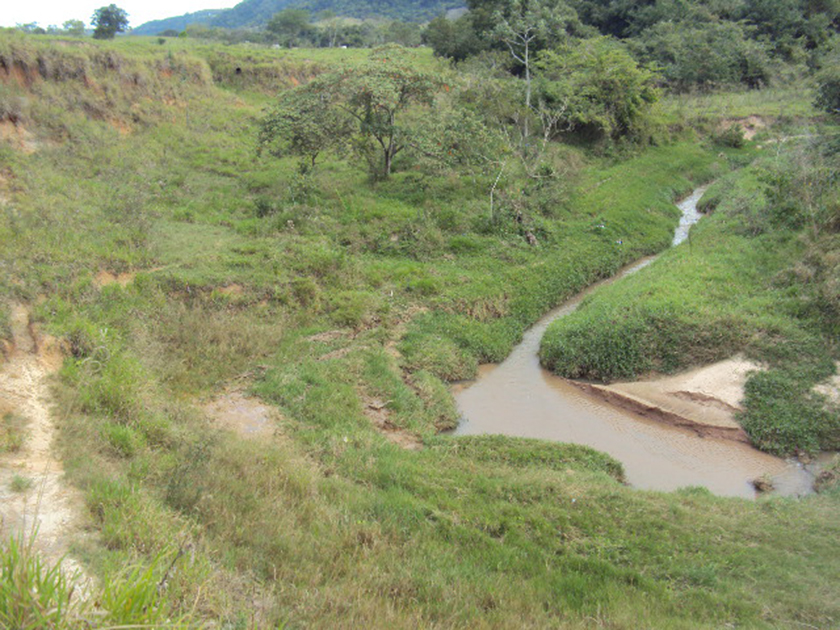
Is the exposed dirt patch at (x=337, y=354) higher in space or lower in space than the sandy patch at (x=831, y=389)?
higher

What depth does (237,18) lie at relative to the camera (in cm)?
13700

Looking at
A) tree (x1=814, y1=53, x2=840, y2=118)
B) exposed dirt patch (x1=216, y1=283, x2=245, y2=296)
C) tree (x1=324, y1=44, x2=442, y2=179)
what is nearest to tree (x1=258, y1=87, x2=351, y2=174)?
tree (x1=324, y1=44, x2=442, y2=179)

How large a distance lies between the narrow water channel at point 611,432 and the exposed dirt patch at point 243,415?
341 cm

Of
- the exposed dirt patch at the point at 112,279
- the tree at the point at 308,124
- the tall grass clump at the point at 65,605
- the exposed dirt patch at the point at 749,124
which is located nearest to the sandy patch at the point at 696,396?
the exposed dirt patch at the point at 112,279

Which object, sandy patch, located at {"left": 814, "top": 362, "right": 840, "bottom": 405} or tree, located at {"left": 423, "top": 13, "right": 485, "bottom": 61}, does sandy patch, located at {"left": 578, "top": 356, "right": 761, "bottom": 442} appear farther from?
tree, located at {"left": 423, "top": 13, "right": 485, "bottom": 61}

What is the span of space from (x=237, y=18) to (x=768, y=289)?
14910 centimetres

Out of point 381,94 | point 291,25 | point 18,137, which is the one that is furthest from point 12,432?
point 291,25

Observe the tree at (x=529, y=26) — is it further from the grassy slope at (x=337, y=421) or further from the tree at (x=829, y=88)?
the grassy slope at (x=337, y=421)

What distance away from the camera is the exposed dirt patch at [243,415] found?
28.3 ft

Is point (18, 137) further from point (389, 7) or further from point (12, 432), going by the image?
point (389, 7)

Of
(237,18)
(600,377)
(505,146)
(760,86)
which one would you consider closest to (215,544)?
(600,377)

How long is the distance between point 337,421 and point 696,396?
655cm

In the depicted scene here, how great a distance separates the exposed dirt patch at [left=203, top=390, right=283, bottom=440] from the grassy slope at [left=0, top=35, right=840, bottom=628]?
10.0 inches

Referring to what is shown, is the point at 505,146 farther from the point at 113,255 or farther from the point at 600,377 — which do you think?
the point at 113,255
